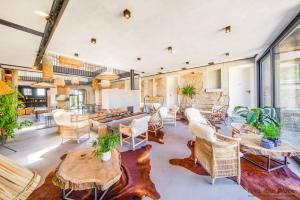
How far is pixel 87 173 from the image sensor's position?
60.4 inches

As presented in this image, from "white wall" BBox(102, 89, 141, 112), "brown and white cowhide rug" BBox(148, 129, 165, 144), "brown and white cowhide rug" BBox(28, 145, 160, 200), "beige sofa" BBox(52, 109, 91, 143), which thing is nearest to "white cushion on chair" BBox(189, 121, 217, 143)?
"brown and white cowhide rug" BBox(28, 145, 160, 200)

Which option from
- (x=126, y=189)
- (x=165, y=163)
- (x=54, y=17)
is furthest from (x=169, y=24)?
(x=126, y=189)

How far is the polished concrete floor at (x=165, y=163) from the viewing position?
5.77 ft

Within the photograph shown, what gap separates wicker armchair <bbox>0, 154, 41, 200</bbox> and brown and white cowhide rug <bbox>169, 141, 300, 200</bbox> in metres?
2.31

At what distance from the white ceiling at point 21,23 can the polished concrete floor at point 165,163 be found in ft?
8.77

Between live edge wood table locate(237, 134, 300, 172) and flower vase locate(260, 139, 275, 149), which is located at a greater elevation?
flower vase locate(260, 139, 275, 149)

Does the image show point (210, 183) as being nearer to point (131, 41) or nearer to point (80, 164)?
point (80, 164)

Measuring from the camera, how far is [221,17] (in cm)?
231

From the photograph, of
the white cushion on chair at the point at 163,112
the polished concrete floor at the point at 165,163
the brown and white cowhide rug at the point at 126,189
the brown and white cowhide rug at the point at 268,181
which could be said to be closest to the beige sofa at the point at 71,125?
the polished concrete floor at the point at 165,163

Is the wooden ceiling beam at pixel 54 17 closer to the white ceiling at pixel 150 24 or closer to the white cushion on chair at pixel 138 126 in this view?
the white ceiling at pixel 150 24

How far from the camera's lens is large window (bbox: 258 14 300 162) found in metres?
2.84

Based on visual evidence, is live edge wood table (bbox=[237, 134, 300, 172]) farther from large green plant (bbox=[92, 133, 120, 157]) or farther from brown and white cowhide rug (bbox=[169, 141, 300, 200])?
large green plant (bbox=[92, 133, 120, 157])

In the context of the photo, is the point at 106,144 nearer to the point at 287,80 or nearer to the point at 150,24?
the point at 150,24

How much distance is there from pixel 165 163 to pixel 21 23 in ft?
12.5
